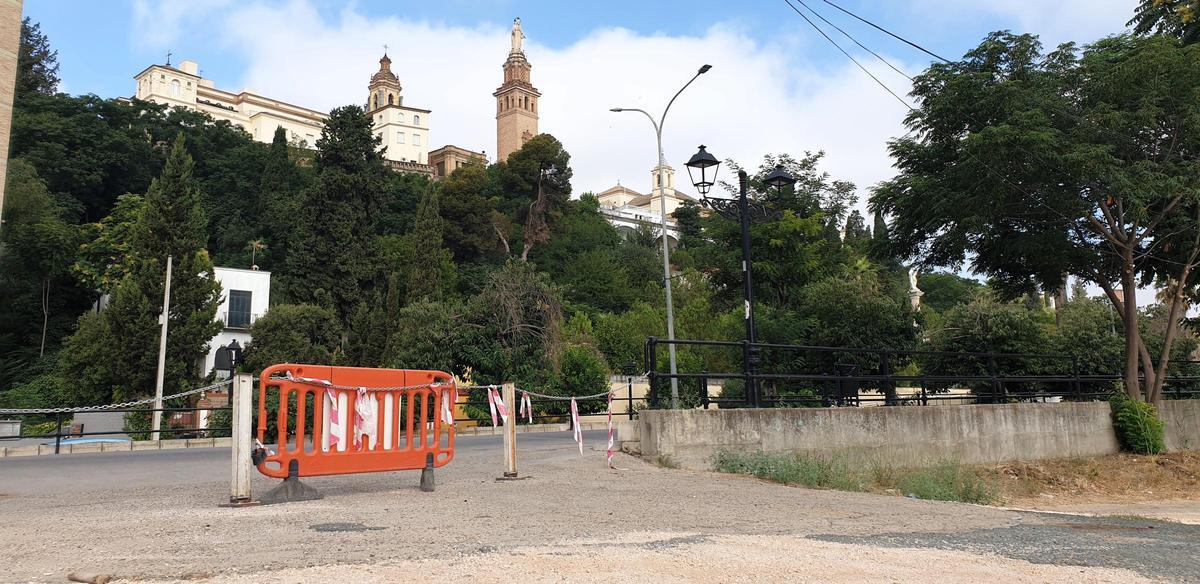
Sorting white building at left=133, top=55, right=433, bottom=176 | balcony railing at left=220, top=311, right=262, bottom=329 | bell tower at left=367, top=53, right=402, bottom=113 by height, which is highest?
bell tower at left=367, top=53, right=402, bottom=113

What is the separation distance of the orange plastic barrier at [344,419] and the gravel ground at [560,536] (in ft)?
1.20

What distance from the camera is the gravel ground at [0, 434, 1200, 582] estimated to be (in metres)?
5.07

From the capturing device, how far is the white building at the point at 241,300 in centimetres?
5406

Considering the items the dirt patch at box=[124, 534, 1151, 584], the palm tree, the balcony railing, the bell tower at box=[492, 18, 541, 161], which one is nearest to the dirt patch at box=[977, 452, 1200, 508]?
the dirt patch at box=[124, 534, 1151, 584]

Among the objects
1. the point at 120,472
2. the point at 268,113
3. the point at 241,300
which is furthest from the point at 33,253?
the point at 268,113

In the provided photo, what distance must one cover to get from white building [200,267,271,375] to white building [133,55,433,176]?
73.9m

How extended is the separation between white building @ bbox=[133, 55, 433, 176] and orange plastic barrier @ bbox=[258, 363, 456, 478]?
12374cm

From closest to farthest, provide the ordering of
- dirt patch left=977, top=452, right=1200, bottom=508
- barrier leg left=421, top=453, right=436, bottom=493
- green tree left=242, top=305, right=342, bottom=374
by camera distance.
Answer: barrier leg left=421, top=453, right=436, bottom=493, dirt patch left=977, top=452, right=1200, bottom=508, green tree left=242, top=305, right=342, bottom=374

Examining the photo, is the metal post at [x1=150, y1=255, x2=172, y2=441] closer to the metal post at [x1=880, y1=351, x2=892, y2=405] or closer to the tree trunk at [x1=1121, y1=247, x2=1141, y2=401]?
the metal post at [x1=880, y1=351, x2=892, y2=405]

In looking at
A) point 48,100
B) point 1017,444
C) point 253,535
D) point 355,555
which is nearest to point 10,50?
point 253,535

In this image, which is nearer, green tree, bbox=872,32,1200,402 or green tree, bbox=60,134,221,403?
green tree, bbox=872,32,1200,402

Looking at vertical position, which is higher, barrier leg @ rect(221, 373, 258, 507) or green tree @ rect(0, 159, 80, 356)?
green tree @ rect(0, 159, 80, 356)

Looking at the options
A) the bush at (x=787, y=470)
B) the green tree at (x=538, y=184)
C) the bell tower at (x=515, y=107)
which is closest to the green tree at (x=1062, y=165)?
the bush at (x=787, y=470)

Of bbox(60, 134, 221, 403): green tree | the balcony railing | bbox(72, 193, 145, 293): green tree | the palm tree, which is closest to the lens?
bbox(60, 134, 221, 403): green tree
